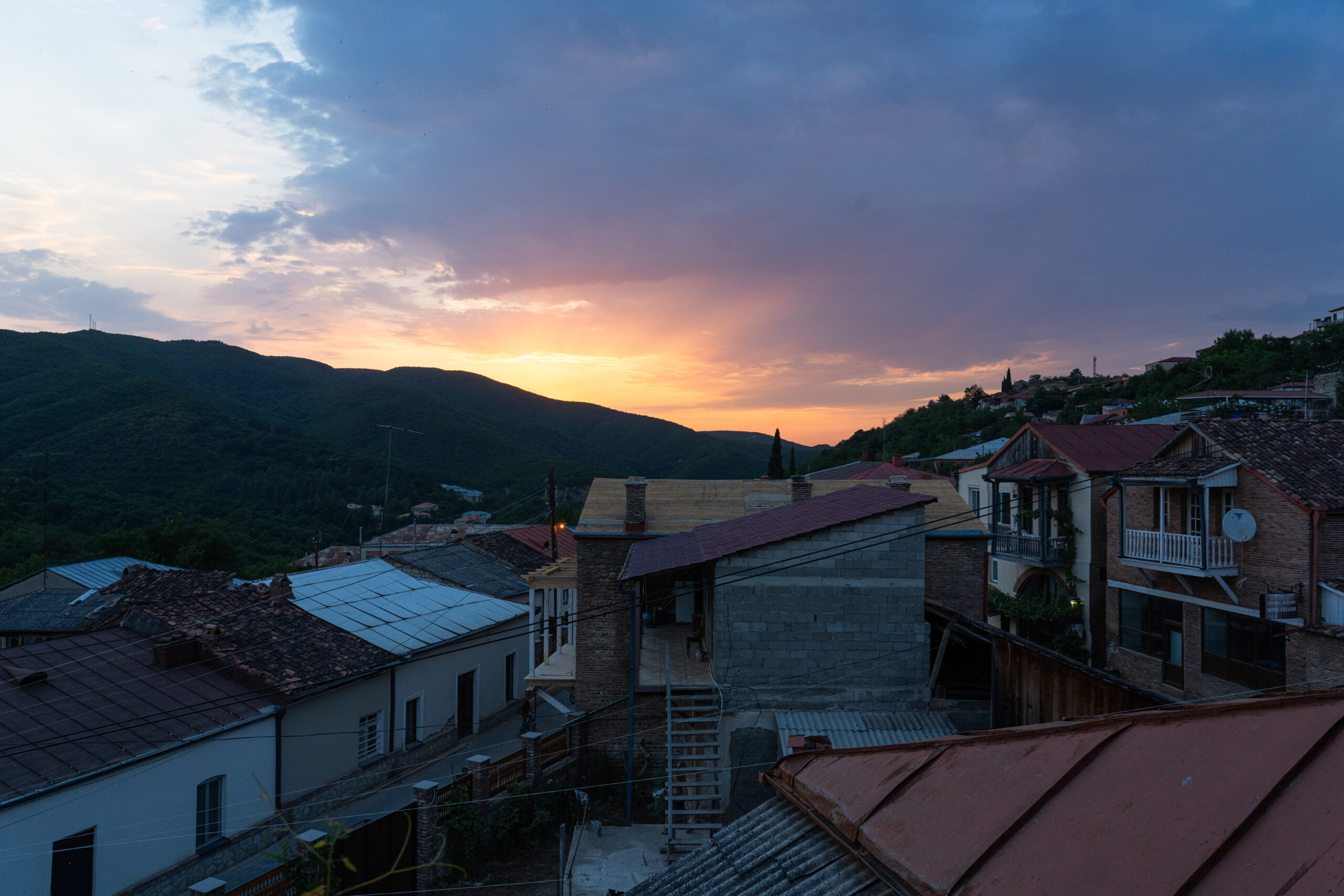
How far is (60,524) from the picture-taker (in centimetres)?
4134

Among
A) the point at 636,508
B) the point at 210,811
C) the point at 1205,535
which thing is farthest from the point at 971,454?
the point at 210,811

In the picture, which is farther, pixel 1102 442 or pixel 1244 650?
pixel 1102 442

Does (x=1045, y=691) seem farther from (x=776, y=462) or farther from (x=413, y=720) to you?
(x=776, y=462)

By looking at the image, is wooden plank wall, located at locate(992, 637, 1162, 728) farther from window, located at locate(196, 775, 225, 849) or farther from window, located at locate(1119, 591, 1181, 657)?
window, located at locate(196, 775, 225, 849)

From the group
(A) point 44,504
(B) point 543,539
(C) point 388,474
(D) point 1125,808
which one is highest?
(C) point 388,474

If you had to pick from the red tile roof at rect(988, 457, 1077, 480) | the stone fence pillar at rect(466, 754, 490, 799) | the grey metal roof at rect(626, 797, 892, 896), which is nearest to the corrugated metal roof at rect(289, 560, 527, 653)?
the stone fence pillar at rect(466, 754, 490, 799)

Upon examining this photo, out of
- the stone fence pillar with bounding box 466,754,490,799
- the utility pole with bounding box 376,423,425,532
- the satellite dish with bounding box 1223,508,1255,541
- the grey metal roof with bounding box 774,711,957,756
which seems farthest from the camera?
the utility pole with bounding box 376,423,425,532

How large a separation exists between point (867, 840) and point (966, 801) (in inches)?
22.5

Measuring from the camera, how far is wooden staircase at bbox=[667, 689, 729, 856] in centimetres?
1232

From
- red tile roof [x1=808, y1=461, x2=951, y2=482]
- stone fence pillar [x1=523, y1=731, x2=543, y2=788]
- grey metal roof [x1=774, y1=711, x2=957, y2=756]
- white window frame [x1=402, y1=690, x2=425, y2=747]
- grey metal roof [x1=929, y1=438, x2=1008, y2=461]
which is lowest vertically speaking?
white window frame [x1=402, y1=690, x2=425, y2=747]

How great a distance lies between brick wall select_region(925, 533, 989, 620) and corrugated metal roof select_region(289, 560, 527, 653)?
42.4 ft

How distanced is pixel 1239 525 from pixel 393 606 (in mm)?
21872

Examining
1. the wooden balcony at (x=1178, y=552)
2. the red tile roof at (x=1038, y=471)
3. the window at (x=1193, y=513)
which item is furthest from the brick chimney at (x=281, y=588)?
the red tile roof at (x=1038, y=471)

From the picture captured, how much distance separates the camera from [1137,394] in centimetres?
6209
